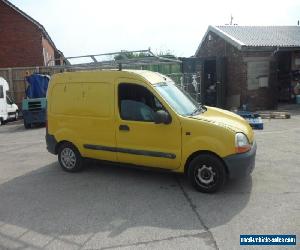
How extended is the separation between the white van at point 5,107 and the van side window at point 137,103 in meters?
11.8

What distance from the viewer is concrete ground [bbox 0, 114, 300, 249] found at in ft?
14.1

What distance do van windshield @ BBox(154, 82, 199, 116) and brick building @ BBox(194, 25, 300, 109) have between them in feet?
38.3

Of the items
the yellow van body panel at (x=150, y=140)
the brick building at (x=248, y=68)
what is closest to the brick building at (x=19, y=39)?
the brick building at (x=248, y=68)

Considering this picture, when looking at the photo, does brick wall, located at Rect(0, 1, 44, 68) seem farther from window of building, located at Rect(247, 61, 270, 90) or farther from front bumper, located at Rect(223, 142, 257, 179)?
front bumper, located at Rect(223, 142, 257, 179)

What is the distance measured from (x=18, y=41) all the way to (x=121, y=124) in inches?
848

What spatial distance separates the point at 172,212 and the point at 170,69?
13.7 meters

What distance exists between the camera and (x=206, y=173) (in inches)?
223

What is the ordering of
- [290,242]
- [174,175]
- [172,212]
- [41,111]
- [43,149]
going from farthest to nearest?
[41,111], [43,149], [174,175], [172,212], [290,242]

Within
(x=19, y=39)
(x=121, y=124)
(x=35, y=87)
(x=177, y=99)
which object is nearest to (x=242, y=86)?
(x=35, y=87)

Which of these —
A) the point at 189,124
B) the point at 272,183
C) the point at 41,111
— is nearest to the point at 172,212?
the point at 189,124

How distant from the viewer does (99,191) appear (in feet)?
19.6

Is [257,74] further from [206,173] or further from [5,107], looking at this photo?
[206,173]

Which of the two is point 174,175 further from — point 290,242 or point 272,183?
point 290,242

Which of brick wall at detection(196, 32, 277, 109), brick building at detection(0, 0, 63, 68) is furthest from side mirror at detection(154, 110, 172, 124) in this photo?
brick building at detection(0, 0, 63, 68)
